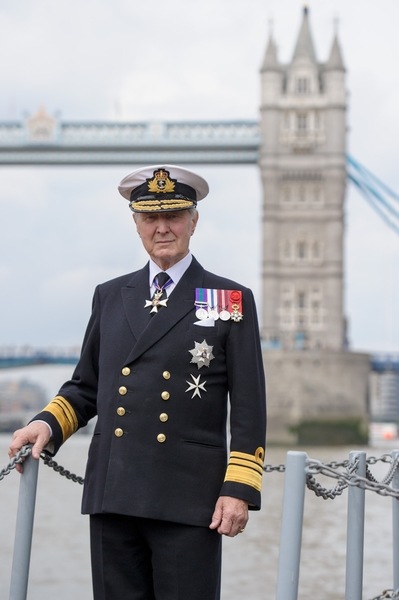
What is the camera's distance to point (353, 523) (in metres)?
3.20

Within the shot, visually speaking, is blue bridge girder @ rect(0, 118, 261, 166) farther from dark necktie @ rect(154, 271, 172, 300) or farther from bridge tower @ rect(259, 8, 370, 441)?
dark necktie @ rect(154, 271, 172, 300)

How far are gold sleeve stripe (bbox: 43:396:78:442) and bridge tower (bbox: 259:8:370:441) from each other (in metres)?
38.6

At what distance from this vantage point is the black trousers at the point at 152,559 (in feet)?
9.07

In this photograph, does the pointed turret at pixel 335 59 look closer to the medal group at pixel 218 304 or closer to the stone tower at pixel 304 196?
the stone tower at pixel 304 196

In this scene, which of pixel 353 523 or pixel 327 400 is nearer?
pixel 353 523

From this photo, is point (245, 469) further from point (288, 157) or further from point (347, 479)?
point (288, 157)

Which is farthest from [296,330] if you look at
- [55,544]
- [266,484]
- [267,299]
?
[55,544]

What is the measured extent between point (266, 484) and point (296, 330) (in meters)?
23.6

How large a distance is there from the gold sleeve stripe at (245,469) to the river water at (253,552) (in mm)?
5961

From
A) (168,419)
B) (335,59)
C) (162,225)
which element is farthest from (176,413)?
(335,59)

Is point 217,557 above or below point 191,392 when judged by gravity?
below

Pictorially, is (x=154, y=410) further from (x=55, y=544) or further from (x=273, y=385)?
(x=273, y=385)

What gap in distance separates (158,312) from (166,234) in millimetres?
185

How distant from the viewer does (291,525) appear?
104 inches
